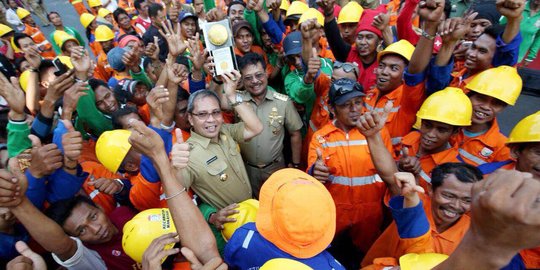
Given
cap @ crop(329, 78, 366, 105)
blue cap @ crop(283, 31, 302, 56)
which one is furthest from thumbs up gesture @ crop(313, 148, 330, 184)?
blue cap @ crop(283, 31, 302, 56)

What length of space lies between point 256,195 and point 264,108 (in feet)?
3.16

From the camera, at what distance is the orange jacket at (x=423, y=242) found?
1581 mm

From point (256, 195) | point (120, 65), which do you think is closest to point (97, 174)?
point (256, 195)

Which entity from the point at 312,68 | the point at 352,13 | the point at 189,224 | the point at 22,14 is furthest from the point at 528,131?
the point at 22,14

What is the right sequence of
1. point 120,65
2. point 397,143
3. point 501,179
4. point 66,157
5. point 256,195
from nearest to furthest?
point 501,179 → point 66,157 → point 397,143 → point 256,195 → point 120,65

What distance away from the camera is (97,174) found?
2.93m

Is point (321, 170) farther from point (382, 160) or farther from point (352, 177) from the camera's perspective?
point (382, 160)

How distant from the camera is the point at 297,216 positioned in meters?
1.22

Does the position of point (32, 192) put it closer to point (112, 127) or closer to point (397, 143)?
point (112, 127)

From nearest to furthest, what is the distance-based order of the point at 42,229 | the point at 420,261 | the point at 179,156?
1. the point at 420,261
2. the point at 179,156
3. the point at 42,229

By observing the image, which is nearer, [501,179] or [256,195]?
[501,179]

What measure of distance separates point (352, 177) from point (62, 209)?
2.16 m

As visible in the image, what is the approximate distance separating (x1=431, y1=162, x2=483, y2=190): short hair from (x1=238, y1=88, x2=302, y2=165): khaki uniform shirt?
4.93ft

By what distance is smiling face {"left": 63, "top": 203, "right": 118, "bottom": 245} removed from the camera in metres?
2.05
